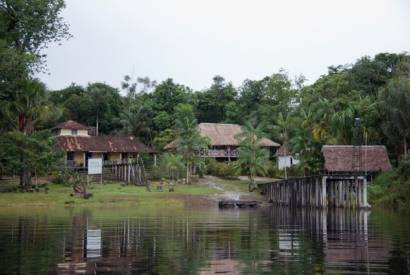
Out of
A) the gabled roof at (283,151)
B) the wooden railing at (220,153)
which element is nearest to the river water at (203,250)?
the gabled roof at (283,151)

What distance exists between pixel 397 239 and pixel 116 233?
452 inches

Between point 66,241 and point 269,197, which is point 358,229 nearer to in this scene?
point 66,241

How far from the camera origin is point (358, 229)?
1193 inches

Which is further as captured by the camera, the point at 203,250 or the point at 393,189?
the point at 393,189

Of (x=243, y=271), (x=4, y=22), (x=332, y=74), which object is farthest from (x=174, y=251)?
(x=332, y=74)

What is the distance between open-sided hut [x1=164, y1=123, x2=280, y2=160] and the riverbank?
14.9 metres

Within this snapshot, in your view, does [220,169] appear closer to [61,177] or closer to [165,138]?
[165,138]

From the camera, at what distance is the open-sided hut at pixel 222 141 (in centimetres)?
8619

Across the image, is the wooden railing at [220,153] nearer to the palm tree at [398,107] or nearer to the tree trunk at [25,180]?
the palm tree at [398,107]

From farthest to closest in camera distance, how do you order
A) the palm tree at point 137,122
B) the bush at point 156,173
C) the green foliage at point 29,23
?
the palm tree at point 137,122
the bush at point 156,173
the green foliage at point 29,23

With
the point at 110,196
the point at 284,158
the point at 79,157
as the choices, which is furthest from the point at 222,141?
the point at 110,196

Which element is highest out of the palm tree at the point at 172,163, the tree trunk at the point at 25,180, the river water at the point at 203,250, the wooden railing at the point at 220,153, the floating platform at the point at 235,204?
the wooden railing at the point at 220,153

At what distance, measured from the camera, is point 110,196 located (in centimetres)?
5759

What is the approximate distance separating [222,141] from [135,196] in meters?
29.5
